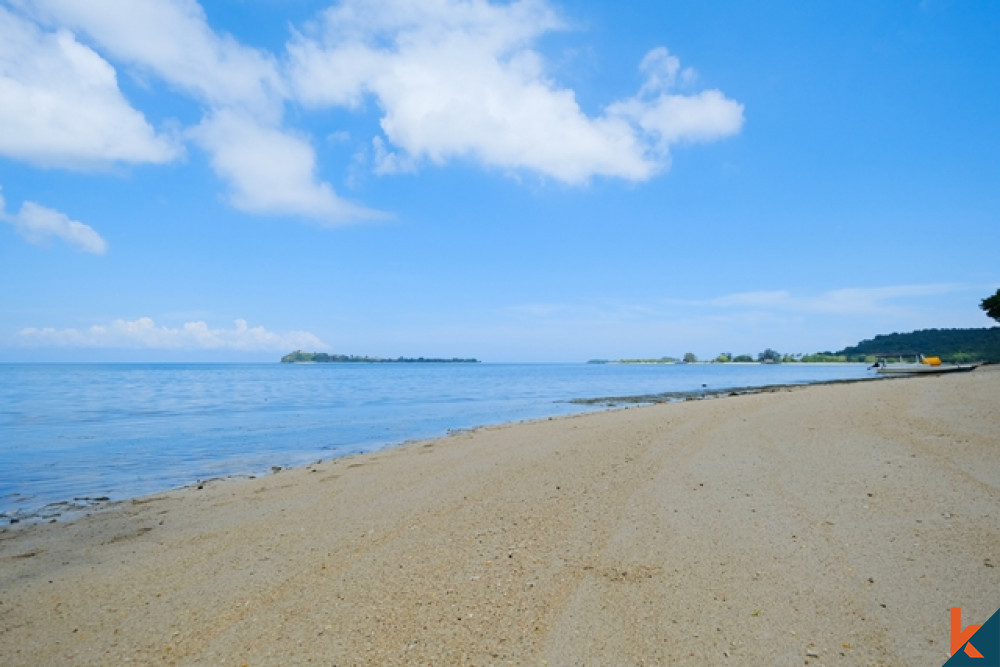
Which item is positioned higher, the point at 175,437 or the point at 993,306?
the point at 993,306

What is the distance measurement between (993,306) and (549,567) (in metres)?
71.5

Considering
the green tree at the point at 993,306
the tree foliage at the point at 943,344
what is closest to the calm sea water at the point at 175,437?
the green tree at the point at 993,306

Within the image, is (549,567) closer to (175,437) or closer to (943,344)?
(175,437)

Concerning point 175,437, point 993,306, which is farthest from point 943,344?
point 175,437

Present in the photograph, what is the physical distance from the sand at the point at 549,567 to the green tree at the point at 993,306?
6034cm

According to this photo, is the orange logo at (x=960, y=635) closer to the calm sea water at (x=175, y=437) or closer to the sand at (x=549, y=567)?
the sand at (x=549, y=567)

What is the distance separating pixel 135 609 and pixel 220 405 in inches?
1367

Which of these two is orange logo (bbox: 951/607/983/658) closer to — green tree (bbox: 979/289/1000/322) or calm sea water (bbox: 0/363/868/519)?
calm sea water (bbox: 0/363/868/519)

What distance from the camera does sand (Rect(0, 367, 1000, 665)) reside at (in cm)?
395

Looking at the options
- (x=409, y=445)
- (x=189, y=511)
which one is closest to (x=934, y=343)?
(x=409, y=445)

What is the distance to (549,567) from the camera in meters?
5.25

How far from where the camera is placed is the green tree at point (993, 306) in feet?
176

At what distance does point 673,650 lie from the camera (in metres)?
3.74

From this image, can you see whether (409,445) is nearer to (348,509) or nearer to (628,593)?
(348,509)
